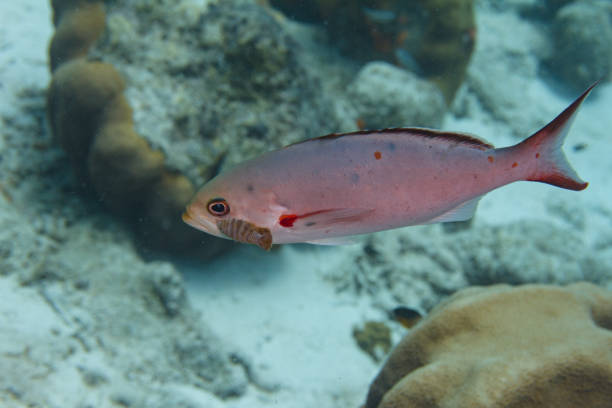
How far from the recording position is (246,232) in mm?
1717

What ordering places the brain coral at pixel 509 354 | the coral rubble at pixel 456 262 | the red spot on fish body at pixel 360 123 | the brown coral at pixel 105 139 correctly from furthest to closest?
the red spot on fish body at pixel 360 123 < the coral rubble at pixel 456 262 < the brown coral at pixel 105 139 < the brain coral at pixel 509 354

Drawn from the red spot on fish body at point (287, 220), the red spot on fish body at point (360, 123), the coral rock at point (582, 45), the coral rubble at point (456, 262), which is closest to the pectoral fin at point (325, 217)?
the red spot on fish body at point (287, 220)

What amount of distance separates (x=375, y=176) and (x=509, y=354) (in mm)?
1803

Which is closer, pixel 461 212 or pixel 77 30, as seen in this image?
pixel 461 212

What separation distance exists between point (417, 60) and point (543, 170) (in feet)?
24.8

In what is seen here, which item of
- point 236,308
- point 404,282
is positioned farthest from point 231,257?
point 404,282

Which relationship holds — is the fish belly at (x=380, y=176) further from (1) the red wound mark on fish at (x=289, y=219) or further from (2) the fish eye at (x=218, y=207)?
(2) the fish eye at (x=218, y=207)

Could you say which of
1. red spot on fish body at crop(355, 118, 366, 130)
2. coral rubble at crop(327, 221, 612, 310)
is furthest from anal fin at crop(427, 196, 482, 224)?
red spot on fish body at crop(355, 118, 366, 130)

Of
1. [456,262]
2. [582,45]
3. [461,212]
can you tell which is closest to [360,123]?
[456,262]

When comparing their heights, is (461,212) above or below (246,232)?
above

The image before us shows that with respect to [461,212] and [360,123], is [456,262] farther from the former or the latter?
[461,212]

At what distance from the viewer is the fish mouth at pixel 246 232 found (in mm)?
1697

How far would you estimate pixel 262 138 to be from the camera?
4.86m

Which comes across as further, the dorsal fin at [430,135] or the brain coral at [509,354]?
the brain coral at [509,354]
